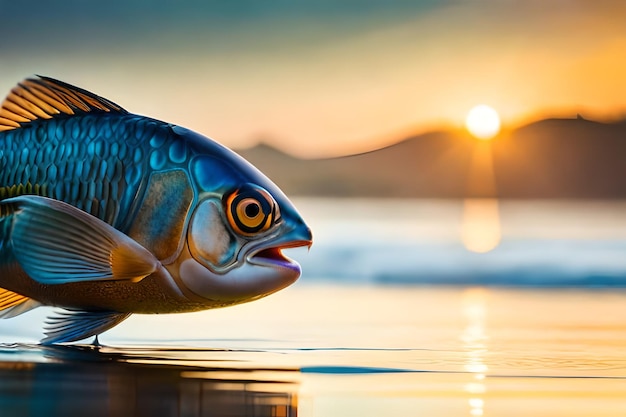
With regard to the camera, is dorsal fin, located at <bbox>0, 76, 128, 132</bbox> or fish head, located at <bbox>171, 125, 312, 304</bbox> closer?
fish head, located at <bbox>171, 125, 312, 304</bbox>

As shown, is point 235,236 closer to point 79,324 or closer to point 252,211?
point 252,211

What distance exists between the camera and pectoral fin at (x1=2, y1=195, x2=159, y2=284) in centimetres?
377

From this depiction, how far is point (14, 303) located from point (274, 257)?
978 mm

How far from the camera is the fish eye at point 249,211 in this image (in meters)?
3.87

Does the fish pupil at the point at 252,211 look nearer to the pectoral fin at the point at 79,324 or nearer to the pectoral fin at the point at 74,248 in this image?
the pectoral fin at the point at 74,248

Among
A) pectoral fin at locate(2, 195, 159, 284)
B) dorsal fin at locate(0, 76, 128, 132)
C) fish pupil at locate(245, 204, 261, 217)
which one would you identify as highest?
dorsal fin at locate(0, 76, 128, 132)

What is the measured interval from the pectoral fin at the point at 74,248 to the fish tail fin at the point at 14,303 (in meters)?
0.36

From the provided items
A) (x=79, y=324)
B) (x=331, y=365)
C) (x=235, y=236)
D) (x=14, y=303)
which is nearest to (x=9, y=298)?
(x=14, y=303)

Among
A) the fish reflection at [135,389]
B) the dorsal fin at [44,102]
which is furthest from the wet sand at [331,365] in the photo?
the dorsal fin at [44,102]

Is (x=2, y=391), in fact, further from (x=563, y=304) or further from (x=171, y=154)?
(x=563, y=304)

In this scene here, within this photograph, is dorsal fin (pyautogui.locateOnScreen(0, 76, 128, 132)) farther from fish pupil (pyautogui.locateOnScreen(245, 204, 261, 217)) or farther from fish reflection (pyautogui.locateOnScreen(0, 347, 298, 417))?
fish reflection (pyautogui.locateOnScreen(0, 347, 298, 417))

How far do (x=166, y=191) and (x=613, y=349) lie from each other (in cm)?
189

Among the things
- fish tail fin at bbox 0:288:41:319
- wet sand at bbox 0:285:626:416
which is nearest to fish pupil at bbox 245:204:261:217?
wet sand at bbox 0:285:626:416

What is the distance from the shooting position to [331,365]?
13.2 feet
